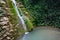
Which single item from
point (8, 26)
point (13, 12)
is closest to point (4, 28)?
point (8, 26)

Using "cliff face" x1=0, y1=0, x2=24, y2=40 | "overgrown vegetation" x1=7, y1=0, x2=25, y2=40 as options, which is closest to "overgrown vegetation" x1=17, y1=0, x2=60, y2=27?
"overgrown vegetation" x1=7, y1=0, x2=25, y2=40

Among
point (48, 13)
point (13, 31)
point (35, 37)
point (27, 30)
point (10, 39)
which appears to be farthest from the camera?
point (48, 13)

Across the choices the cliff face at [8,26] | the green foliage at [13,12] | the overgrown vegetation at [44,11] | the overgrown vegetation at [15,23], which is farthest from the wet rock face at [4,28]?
the overgrown vegetation at [44,11]

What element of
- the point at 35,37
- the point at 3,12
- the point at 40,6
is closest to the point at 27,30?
the point at 35,37

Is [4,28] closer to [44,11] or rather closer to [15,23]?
[15,23]

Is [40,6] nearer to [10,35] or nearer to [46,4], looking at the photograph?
[46,4]

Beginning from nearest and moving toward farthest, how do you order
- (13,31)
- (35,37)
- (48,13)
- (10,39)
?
1. (10,39)
2. (13,31)
3. (35,37)
4. (48,13)

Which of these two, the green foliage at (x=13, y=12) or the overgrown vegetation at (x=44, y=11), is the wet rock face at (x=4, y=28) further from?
the overgrown vegetation at (x=44, y=11)
